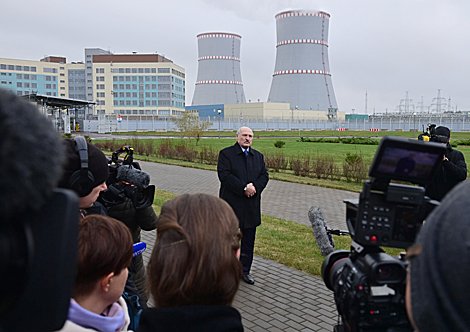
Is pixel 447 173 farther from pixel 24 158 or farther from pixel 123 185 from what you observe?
pixel 24 158

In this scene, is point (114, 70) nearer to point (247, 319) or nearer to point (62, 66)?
point (62, 66)

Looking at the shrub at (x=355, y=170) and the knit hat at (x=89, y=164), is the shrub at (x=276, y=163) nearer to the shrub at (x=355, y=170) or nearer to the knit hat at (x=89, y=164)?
the shrub at (x=355, y=170)

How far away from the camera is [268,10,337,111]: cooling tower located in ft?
200

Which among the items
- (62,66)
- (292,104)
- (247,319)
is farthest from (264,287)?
(62,66)

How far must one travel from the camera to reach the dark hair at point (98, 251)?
1.79 metres

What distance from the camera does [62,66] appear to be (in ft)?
352

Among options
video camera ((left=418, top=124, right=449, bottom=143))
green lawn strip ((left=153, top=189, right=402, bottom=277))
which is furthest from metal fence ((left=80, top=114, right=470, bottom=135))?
video camera ((left=418, top=124, right=449, bottom=143))

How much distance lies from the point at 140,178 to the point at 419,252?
8.26 feet

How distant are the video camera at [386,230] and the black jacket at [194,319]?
502mm

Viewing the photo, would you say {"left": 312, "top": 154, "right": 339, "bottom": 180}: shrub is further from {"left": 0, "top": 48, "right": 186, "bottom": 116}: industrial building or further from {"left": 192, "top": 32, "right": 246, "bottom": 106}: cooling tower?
{"left": 0, "top": 48, "right": 186, "bottom": 116}: industrial building

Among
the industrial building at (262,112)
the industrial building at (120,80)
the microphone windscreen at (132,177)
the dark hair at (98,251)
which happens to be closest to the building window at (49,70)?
the industrial building at (120,80)

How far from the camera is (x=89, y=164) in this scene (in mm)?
2510

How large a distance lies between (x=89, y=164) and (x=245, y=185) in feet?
11.1

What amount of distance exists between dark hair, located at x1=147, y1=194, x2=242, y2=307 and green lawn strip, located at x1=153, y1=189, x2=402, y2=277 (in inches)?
184
